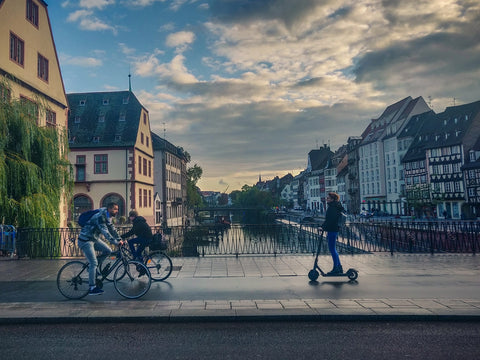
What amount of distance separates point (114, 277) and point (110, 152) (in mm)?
38825

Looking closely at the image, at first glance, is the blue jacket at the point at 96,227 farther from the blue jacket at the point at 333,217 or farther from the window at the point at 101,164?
the window at the point at 101,164

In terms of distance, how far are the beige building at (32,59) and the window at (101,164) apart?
18.6 m

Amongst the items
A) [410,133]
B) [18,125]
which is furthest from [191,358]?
[410,133]

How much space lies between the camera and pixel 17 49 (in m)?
21.3

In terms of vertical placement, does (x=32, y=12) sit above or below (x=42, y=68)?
above

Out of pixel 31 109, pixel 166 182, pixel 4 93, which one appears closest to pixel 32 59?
pixel 4 93

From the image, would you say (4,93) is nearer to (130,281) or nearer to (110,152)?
(130,281)

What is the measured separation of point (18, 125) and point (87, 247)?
9.41 m

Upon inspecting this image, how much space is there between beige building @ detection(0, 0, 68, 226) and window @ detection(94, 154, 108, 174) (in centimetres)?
1860

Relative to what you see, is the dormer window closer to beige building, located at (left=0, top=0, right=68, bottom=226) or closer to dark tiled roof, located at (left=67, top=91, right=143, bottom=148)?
beige building, located at (left=0, top=0, right=68, bottom=226)

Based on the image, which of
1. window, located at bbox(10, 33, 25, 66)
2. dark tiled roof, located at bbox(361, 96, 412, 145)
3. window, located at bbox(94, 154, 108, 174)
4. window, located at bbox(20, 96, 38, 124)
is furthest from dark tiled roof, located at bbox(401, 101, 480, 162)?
window, located at bbox(20, 96, 38, 124)

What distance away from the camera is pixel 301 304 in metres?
7.20

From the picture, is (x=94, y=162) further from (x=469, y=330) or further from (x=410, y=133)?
(x=410, y=133)

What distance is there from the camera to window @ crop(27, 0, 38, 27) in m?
22.7
